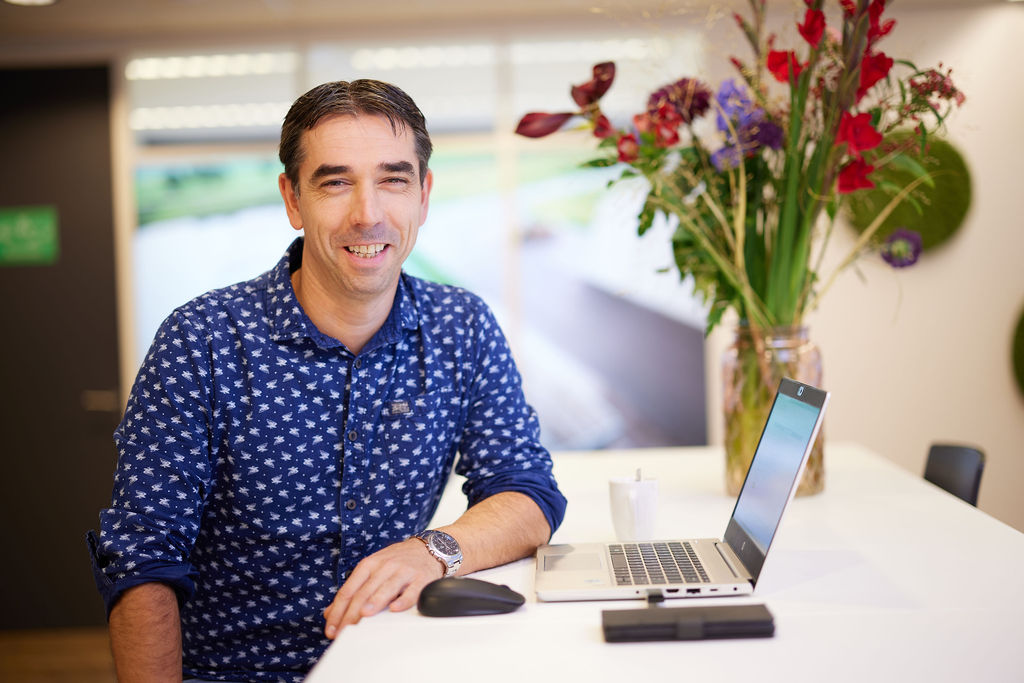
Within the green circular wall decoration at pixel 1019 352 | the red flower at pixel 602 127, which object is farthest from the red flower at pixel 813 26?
the green circular wall decoration at pixel 1019 352

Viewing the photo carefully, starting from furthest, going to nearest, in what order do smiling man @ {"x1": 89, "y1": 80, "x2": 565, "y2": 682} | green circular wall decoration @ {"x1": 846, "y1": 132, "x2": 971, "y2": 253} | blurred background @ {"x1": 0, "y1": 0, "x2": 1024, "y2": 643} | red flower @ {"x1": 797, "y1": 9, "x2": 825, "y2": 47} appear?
blurred background @ {"x1": 0, "y1": 0, "x2": 1024, "y2": 643} → green circular wall decoration @ {"x1": 846, "y1": 132, "x2": 971, "y2": 253} → red flower @ {"x1": 797, "y1": 9, "x2": 825, "y2": 47} → smiling man @ {"x1": 89, "y1": 80, "x2": 565, "y2": 682}

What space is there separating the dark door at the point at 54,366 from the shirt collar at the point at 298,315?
286 cm

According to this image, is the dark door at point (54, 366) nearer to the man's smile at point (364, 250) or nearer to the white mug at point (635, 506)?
the man's smile at point (364, 250)

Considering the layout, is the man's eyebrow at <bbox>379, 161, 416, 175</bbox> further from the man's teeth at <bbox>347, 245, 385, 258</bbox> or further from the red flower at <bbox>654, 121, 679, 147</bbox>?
the red flower at <bbox>654, 121, 679, 147</bbox>

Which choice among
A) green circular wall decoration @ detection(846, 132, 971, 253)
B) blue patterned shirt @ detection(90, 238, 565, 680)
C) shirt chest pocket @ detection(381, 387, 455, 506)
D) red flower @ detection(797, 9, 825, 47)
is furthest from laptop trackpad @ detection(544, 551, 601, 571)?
green circular wall decoration @ detection(846, 132, 971, 253)

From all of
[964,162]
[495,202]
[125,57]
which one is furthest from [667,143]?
[125,57]

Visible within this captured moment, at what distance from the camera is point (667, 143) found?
1788mm

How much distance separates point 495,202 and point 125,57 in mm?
1830

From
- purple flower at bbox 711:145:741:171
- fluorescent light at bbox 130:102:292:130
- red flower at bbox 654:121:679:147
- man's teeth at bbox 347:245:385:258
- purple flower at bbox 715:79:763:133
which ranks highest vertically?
fluorescent light at bbox 130:102:292:130

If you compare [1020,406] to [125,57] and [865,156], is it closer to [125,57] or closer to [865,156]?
[865,156]

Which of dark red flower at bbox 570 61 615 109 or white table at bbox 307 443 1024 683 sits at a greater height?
dark red flower at bbox 570 61 615 109

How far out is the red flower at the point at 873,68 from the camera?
1.65m

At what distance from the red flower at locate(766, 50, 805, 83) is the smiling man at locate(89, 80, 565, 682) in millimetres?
708

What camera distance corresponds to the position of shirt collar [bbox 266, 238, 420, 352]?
1543 mm
